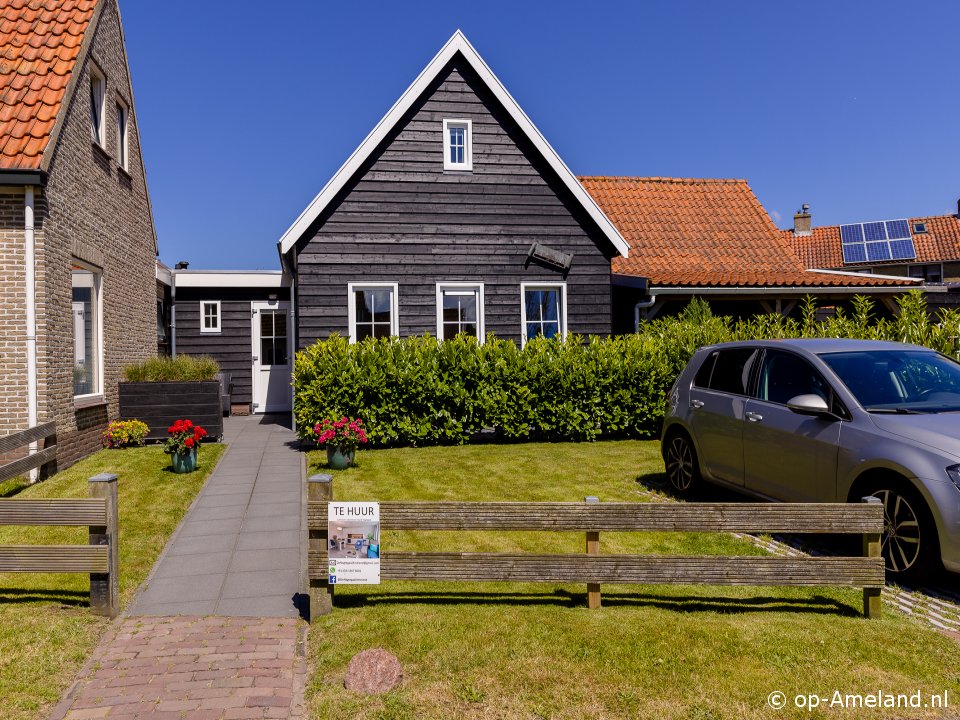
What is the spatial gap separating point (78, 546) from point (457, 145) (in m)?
12.5

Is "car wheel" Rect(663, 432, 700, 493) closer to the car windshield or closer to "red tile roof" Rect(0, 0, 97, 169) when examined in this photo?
the car windshield

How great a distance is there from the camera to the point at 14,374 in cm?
995

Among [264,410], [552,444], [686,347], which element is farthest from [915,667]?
[264,410]

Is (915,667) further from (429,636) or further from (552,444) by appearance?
(552,444)

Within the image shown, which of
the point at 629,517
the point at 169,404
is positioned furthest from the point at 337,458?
the point at 629,517

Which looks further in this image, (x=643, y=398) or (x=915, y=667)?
(x=643, y=398)

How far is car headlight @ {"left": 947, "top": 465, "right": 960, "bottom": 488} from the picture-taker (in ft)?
17.0

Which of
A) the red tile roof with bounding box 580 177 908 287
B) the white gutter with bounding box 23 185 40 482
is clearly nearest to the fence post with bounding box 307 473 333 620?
the white gutter with bounding box 23 185 40 482

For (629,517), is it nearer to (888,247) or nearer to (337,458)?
A: (337,458)

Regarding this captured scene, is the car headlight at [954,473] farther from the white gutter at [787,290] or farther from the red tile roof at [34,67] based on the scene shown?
the white gutter at [787,290]

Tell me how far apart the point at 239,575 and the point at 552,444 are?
773 centimetres

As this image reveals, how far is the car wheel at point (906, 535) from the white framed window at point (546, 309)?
10648 millimetres

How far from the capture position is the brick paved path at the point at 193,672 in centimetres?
396

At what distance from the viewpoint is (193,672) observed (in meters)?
4.38
